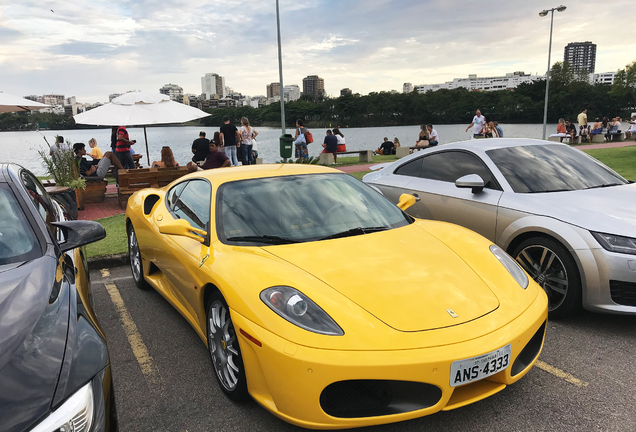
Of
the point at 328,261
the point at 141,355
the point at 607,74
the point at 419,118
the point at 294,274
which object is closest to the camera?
the point at 294,274

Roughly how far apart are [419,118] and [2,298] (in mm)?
73398

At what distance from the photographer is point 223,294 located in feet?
8.66

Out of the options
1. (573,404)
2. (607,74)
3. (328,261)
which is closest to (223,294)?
(328,261)

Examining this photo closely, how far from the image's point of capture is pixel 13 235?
2588mm

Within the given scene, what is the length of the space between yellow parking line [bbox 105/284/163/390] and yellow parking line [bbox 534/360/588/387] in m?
2.52

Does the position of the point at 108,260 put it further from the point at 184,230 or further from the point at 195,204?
the point at 184,230

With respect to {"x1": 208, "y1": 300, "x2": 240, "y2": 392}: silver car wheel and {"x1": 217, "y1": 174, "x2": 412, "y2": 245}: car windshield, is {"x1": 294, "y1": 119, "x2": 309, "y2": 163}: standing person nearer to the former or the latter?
{"x1": 217, "y1": 174, "x2": 412, "y2": 245}: car windshield

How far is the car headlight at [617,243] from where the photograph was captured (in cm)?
338

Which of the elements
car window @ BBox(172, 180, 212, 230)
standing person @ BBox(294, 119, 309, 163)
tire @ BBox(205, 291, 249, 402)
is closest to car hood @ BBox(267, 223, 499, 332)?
tire @ BBox(205, 291, 249, 402)

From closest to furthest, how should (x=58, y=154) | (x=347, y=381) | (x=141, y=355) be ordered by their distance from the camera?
(x=347, y=381) < (x=141, y=355) < (x=58, y=154)

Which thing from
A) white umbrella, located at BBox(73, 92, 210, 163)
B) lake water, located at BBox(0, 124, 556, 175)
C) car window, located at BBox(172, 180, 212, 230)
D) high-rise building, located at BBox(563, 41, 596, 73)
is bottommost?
lake water, located at BBox(0, 124, 556, 175)

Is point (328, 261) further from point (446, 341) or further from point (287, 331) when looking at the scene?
point (446, 341)

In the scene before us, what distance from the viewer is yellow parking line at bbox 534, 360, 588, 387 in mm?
2867

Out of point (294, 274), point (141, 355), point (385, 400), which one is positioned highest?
point (294, 274)
